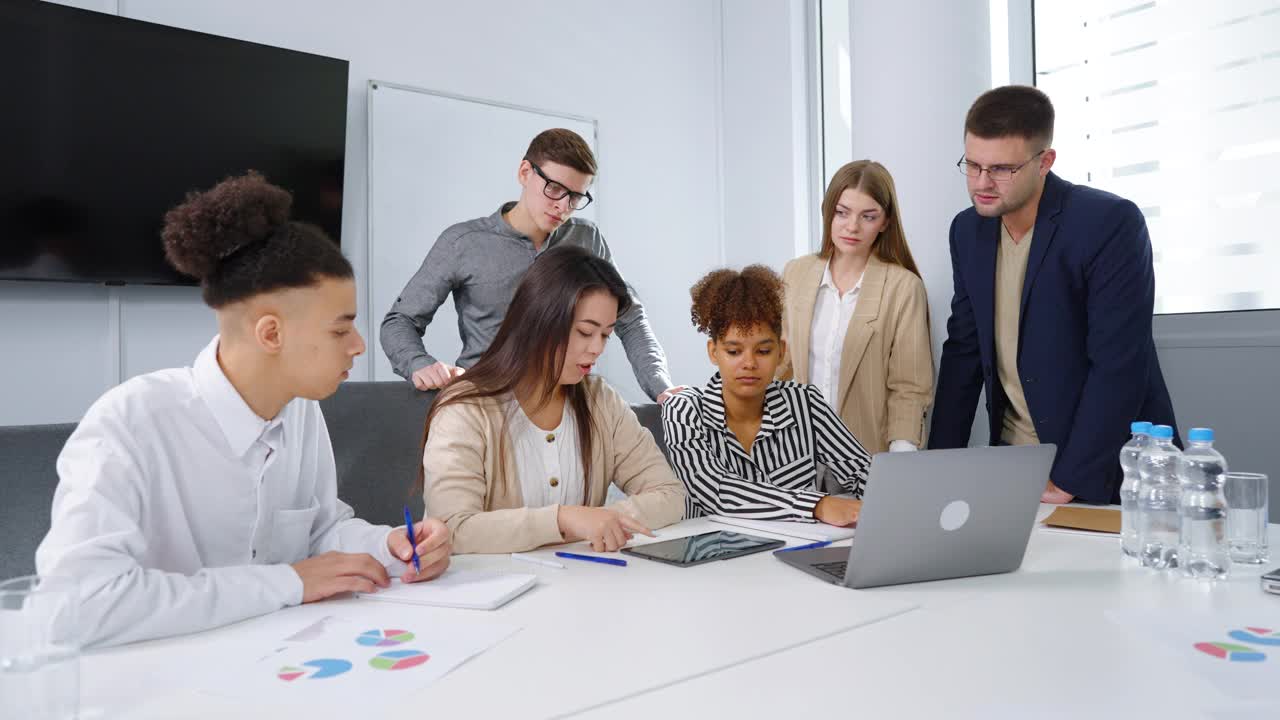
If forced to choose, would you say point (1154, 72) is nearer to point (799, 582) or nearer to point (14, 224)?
point (799, 582)

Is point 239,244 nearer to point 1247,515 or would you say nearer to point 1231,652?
point 1231,652

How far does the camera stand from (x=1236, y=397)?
281cm

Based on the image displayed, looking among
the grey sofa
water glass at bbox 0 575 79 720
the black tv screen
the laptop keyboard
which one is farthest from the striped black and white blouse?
the black tv screen

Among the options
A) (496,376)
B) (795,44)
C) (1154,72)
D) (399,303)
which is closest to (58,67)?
(399,303)

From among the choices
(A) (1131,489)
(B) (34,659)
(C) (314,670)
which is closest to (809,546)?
(A) (1131,489)

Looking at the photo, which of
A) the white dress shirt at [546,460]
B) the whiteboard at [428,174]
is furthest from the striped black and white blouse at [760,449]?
the whiteboard at [428,174]

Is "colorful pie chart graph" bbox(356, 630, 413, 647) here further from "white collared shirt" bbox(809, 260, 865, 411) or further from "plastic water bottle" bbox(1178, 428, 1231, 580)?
"white collared shirt" bbox(809, 260, 865, 411)

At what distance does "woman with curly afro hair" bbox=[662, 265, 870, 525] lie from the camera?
2010mm

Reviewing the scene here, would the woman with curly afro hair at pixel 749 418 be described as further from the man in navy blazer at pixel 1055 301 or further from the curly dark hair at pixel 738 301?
the man in navy blazer at pixel 1055 301

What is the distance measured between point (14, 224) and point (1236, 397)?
386 cm

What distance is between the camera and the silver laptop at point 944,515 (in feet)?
3.94

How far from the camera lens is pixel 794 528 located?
5.65 ft

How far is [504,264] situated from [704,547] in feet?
4.22

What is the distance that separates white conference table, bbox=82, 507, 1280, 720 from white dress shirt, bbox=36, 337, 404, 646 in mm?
45
